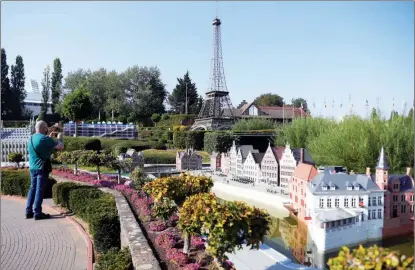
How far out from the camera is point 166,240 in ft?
19.0

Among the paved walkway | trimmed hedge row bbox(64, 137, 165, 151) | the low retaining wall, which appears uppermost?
trimmed hedge row bbox(64, 137, 165, 151)

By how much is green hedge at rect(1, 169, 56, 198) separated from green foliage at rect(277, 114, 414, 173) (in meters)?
14.5

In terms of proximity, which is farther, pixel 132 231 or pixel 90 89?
pixel 90 89

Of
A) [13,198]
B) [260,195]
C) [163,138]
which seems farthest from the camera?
[163,138]

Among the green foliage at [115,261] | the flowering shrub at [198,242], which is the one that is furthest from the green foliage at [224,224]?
the flowering shrub at [198,242]

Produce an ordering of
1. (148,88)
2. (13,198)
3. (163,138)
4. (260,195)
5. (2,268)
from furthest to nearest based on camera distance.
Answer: (148,88), (163,138), (260,195), (13,198), (2,268)

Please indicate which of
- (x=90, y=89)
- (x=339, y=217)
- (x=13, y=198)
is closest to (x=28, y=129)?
(x=13, y=198)

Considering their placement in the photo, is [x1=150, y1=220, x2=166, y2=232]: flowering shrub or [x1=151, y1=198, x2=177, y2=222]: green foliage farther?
[x1=151, y1=198, x2=177, y2=222]: green foliage

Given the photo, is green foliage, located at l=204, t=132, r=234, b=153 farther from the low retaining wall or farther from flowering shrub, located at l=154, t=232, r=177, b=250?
flowering shrub, located at l=154, t=232, r=177, b=250

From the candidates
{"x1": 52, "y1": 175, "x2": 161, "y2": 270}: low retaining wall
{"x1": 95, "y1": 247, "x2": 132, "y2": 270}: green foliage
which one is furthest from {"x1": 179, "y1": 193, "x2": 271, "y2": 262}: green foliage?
{"x1": 95, "y1": 247, "x2": 132, "y2": 270}: green foliage

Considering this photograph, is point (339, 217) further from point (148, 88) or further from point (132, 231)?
point (148, 88)

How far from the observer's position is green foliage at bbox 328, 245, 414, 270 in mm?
2574

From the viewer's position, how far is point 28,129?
20344mm

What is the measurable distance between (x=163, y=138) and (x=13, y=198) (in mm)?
26125
